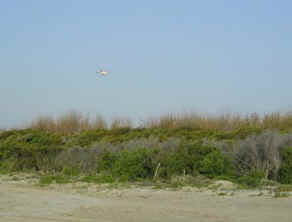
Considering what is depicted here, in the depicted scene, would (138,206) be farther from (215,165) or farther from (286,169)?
(286,169)

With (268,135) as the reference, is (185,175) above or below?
below

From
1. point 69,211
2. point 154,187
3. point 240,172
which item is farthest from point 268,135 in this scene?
point 69,211

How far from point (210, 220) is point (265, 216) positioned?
109cm

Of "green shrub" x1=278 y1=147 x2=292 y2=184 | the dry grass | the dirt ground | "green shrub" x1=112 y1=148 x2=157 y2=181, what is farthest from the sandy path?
the dry grass

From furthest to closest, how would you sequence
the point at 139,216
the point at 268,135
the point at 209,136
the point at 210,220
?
the point at 209,136 → the point at 268,135 → the point at 139,216 → the point at 210,220

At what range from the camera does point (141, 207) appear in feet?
31.0

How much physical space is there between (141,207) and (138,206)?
0.16 metres

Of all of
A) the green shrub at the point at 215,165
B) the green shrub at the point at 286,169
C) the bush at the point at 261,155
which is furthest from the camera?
the green shrub at the point at 215,165

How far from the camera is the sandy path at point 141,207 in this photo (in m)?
8.23

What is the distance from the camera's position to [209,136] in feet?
66.0

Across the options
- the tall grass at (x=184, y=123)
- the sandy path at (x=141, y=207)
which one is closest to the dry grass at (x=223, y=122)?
the tall grass at (x=184, y=123)

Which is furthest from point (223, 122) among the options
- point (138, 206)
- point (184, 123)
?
point (138, 206)

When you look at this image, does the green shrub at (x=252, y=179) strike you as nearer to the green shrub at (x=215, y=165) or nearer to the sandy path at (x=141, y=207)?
the green shrub at (x=215, y=165)

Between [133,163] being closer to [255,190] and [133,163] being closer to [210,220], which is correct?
[255,190]
